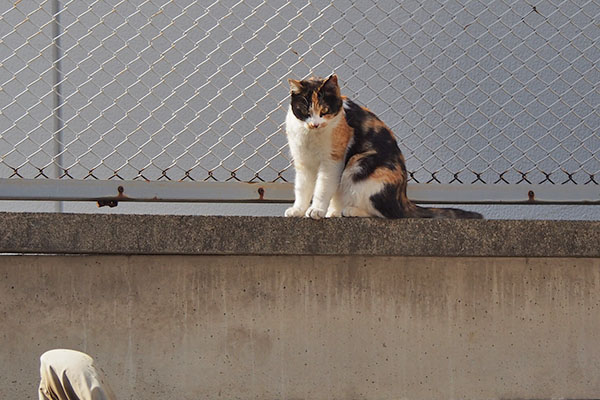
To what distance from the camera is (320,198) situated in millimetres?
3252

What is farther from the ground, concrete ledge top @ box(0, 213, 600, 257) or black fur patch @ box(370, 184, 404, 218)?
black fur patch @ box(370, 184, 404, 218)

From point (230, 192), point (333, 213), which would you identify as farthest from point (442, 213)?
point (230, 192)

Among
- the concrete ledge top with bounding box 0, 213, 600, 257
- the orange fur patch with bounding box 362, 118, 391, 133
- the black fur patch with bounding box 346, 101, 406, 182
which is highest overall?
the orange fur patch with bounding box 362, 118, 391, 133

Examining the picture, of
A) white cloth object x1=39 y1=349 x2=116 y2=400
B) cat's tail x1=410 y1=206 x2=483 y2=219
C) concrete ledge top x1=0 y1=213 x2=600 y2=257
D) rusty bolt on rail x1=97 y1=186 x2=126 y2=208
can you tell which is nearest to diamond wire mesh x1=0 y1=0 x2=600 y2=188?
cat's tail x1=410 y1=206 x2=483 y2=219

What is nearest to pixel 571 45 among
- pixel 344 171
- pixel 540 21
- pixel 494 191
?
pixel 540 21

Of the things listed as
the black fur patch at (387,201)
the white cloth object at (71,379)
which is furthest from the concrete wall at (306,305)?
the white cloth object at (71,379)

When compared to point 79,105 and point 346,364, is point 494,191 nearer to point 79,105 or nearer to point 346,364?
point 346,364

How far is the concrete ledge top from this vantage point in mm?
2859

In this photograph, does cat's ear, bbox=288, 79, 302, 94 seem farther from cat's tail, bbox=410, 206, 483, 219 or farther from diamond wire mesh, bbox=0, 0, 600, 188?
cat's tail, bbox=410, 206, 483, 219

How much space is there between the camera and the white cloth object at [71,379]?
1434 millimetres

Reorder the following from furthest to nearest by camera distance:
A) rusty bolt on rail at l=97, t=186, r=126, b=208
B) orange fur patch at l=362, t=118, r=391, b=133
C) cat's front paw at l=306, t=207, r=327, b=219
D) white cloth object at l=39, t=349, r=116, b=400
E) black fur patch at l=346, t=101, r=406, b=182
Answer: orange fur patch at l=362, t=118, r=391, b=133, black fur patch at l=346, t=101, r=406, b=182, rusty bolt on rail at l=97, t=186, r=126, b=208, cat's front paw at l=306, t=207, r=327, b=219, white cloth object at l=39, t=349, r=116, b=400

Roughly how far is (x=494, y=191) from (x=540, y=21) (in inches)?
45.9

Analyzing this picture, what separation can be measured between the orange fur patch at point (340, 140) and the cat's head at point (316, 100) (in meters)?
0.05

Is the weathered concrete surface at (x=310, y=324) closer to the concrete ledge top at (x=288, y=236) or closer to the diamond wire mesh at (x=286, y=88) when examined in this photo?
the concrete ledge top at (x=288, y=236)
